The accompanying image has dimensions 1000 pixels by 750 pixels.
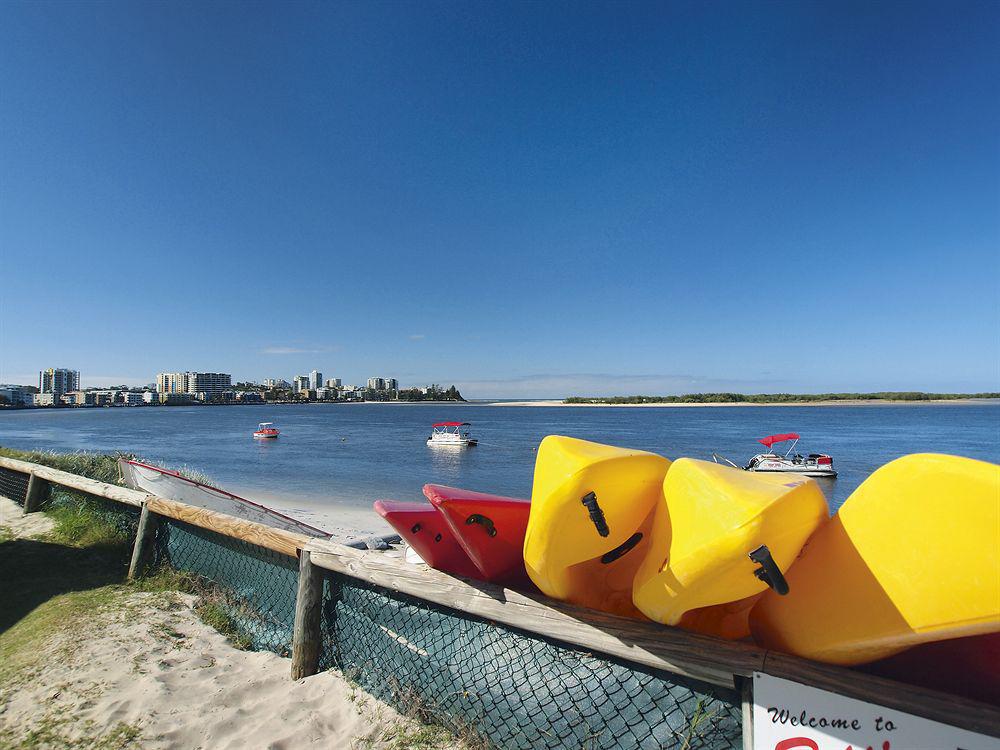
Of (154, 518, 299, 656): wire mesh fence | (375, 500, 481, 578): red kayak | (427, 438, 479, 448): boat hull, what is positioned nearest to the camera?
(375, 500, 481, 578): red kayak

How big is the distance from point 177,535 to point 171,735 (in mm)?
2447

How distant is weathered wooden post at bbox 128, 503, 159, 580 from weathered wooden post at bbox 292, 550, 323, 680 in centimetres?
253

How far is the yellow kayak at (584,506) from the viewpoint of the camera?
5.57 feet

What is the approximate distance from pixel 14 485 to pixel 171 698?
7.29 m

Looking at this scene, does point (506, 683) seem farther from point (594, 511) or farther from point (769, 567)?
point (769, 567)

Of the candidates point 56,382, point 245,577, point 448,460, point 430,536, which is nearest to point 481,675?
point 430,536

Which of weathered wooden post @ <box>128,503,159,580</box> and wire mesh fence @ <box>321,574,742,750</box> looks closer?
wire mesh fence @ <box>321,574,742,750</box>

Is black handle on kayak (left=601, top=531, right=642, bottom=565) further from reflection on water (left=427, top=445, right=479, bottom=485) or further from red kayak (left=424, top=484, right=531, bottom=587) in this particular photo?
reflection on water (left=427, top=445, right=479, bottom=485)

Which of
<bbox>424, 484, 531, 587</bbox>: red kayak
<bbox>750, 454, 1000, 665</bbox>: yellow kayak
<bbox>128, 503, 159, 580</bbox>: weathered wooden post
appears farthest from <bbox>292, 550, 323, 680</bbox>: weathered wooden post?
<bbox>750, 454, 1000, 665</bbox>: yellow kayak

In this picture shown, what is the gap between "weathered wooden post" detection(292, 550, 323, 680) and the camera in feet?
10.4

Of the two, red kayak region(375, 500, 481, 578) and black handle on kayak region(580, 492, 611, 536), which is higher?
black handle on kayak region(580, 492, 611, 536)

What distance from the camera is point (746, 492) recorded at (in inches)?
58.8

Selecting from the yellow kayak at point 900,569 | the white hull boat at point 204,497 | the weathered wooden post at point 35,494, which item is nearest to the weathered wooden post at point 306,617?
the yellow kayak at point 900,569

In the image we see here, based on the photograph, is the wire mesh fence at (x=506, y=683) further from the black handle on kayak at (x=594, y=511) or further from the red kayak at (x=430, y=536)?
the black handle on kayak at (x=594, y=511)
